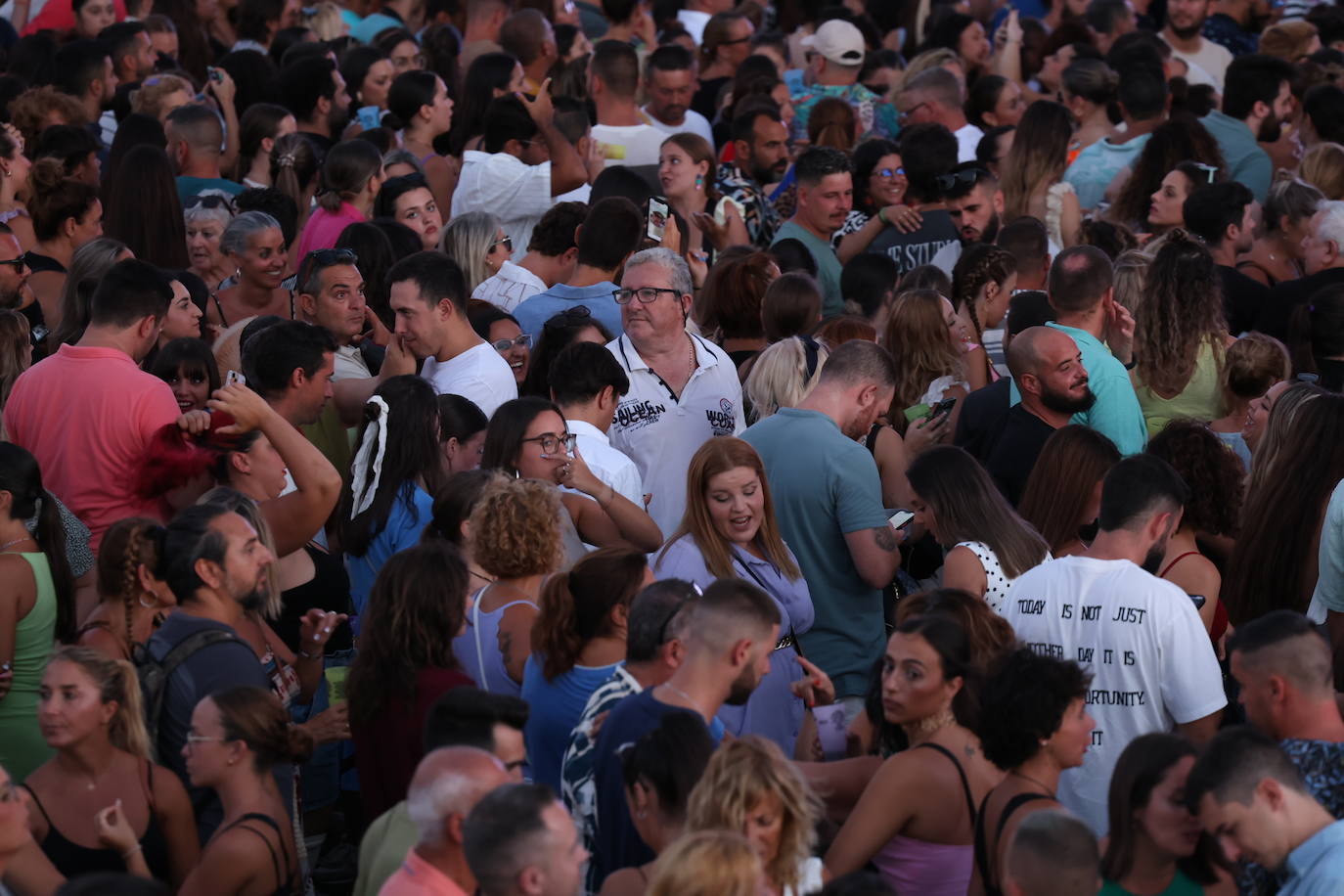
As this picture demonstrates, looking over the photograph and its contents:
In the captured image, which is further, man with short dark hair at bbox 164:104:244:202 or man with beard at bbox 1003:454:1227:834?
man with short dark hair at bbox 164:104:244:202

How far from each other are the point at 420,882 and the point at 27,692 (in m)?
1.85

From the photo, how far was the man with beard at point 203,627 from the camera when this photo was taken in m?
4.38

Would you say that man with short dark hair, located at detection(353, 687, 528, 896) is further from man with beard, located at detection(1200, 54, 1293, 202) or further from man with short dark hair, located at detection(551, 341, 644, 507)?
man with beard, located at detection(1200, 54, 1293, 202)

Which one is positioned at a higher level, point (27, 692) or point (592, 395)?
point (592, 395)

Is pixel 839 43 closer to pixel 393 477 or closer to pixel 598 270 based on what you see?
pixel 598 270

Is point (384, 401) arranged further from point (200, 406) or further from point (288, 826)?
point (288, 826)

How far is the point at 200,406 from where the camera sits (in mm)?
5918

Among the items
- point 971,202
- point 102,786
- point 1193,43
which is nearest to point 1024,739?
point 102,786

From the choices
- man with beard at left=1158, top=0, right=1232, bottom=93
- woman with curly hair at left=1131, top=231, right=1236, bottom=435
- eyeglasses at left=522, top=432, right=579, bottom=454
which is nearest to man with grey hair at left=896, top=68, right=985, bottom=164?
man with beard at left=1158, top=0, right=1232, bottom=93

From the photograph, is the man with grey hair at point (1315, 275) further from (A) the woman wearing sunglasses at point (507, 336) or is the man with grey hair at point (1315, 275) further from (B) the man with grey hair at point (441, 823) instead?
(B) the man with grey hair at point (441, 823)

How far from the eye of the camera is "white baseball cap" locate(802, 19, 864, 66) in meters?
10.8

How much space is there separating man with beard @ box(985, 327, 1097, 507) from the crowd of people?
0.02 meters

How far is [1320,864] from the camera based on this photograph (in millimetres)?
3379

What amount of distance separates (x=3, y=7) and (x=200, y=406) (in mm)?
7757
